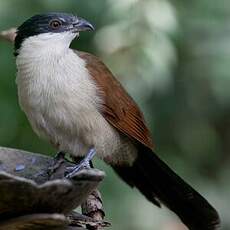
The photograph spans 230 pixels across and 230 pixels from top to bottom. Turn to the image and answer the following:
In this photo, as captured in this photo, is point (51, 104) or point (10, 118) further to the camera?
point (10, 118)

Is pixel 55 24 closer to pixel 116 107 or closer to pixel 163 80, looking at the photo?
pixel 116 107

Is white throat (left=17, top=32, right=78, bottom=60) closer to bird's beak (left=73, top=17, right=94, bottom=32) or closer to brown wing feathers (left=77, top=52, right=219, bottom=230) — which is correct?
bird's beak (left=73, top=17, right=94, bottom=32)

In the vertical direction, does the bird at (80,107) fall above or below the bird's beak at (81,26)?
below

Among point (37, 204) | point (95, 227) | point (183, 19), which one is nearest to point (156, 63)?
point (183, 19)

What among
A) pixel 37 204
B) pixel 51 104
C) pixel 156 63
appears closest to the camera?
pixel 37 204

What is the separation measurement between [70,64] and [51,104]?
0.77ft

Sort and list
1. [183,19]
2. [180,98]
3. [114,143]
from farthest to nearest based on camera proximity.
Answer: [180,98]
[183,19]
[114,143]

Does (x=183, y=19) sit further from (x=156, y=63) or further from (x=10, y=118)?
(x=10, y=118)

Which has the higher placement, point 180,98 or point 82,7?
point 82,7

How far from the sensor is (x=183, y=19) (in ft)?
13.8

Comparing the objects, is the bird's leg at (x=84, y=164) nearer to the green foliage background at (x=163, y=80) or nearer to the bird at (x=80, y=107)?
the bird at (x=80, y=107)

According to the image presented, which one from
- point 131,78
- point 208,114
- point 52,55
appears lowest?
point 208,114

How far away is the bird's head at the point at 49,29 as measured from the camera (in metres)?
3.23

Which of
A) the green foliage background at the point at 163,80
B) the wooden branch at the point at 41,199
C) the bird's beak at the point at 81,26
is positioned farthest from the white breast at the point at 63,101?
the wooden branch at the point at 41,199
